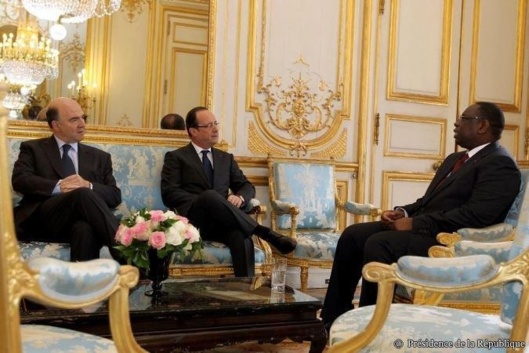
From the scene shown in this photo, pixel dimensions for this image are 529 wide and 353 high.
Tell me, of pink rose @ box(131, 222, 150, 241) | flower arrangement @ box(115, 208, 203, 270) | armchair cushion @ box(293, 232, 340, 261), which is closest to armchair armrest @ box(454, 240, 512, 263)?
flower arrangement @ box(115, 208, 203, 270)

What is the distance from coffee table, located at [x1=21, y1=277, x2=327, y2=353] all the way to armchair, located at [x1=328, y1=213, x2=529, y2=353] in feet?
2.69

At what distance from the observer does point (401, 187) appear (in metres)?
5.35

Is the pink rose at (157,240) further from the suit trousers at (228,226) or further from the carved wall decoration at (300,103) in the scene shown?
the carved wall decoration at (300,103)

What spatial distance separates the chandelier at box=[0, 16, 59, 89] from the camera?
168 inches

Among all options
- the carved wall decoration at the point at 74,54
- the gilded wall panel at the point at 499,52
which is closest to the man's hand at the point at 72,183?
the carved wall decoration at the point at 74,54

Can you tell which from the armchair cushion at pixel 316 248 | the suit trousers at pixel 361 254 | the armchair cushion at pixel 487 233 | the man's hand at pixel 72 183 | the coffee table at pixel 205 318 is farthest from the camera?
the armchair cushion at pixel 316 248

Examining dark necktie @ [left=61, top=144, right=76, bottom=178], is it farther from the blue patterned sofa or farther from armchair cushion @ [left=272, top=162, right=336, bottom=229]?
armchair cushion @ [left=272, top=162, right=336, bottom=229]

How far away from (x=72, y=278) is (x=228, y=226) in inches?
90.3

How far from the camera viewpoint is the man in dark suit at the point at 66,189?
3252mm

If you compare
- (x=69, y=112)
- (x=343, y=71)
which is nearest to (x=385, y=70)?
(x=343, y=71)

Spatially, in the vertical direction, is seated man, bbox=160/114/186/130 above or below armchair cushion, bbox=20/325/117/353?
above

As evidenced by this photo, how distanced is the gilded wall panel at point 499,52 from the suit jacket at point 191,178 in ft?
8.17

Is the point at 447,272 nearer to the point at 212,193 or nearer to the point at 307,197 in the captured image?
the point at 212,193

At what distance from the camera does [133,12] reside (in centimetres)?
459
